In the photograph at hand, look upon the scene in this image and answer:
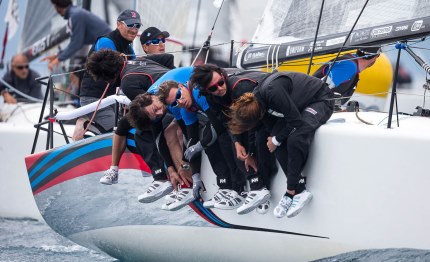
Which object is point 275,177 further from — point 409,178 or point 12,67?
point 12,67

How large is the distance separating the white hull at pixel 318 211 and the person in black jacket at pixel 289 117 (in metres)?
0.07

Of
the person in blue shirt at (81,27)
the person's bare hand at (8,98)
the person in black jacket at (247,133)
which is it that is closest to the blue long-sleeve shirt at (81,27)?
the person in blue shirt at (81,27)

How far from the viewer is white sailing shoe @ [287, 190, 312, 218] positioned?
392 cm

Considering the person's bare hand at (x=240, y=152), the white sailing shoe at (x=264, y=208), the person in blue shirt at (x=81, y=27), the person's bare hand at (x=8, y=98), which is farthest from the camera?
the person's bare hand at (x=8, y=98)

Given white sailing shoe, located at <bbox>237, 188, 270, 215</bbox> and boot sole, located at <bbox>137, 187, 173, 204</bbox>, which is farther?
boot sole, located at <bbox>137, 187, 173, 204</bbox>

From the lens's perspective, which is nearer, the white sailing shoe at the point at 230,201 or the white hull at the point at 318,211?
the white hull at the point at 318,211

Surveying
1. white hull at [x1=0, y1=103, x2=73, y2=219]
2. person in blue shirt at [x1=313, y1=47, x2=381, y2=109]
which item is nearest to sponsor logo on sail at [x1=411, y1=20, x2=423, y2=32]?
person in blue shirt at [x1=313, y1=47, x2=381, y2=109]

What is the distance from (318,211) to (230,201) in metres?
0.46

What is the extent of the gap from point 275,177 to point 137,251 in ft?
4.13

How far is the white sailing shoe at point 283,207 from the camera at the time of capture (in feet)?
12.9

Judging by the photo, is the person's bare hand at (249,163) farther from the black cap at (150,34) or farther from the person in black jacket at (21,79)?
the person in black jacket at (21,79)

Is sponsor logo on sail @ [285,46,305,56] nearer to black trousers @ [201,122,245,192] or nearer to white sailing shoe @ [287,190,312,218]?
black trousers @ [201,122,245,192]

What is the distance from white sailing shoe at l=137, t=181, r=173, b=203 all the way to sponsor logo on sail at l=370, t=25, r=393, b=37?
1.25m

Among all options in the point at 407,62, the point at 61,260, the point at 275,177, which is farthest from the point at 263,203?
the point at 407,62
